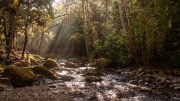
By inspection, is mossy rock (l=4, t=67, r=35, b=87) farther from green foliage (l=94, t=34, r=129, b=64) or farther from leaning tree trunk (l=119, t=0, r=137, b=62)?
green foliage (l=94, t=34, r=129, b=64)

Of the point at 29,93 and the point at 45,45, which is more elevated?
the point at 45,45

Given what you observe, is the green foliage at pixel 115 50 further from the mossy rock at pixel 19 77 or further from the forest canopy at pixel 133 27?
the mossy rock at pixel 19 77

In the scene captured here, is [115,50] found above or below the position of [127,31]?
below

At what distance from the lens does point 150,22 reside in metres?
13.9

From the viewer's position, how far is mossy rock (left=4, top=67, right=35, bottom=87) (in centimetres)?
967

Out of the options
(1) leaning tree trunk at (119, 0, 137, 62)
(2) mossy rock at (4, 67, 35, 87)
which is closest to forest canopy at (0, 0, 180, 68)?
(1) leaning tree trunk at (119, 0, 137, 62)

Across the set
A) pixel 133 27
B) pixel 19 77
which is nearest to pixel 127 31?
pixel 133 27

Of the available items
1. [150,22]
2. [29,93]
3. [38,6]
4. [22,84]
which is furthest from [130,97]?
[38,6]

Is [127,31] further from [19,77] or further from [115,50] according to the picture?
[19,77]

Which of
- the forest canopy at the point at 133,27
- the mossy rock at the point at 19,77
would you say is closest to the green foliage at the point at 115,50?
the forest canopy at the point at 133,27

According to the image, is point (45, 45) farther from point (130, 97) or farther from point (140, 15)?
point (130, 97)

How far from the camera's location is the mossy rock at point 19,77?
381 inches

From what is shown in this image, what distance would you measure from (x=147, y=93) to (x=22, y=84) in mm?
6708

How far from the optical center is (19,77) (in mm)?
9828
